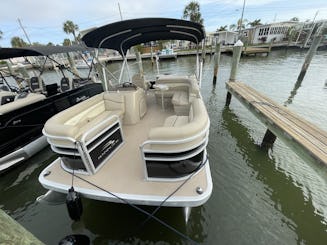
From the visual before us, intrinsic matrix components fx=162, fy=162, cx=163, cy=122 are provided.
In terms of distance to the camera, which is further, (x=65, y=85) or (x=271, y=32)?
(x=271, y=32)

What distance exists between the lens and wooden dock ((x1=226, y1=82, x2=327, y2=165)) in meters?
2.60

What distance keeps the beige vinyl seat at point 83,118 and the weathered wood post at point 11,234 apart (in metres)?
1.13

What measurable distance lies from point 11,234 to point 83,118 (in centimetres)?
221

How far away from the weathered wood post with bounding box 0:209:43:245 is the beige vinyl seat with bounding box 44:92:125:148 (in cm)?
113

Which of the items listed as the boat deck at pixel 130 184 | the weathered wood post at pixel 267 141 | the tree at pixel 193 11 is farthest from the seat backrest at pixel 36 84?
the tree at pixel 193 11

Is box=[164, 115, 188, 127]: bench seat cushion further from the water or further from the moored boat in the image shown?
the moored boat

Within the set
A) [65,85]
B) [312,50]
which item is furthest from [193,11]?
[65,85]

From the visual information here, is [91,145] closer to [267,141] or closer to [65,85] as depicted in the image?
Answer: [267,141]

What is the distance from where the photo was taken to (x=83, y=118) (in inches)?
117

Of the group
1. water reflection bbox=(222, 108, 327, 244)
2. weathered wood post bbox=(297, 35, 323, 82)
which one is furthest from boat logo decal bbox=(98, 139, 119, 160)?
weathered wood post bbox=(297, 35, 323, 82)

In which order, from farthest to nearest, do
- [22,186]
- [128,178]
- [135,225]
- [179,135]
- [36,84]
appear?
[36,84] → [22,186] → [135,225] → [128,178] → [179,135]

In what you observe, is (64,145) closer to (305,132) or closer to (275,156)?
(305,132)

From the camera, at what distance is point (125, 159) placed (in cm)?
268

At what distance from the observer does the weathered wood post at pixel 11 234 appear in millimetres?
910
